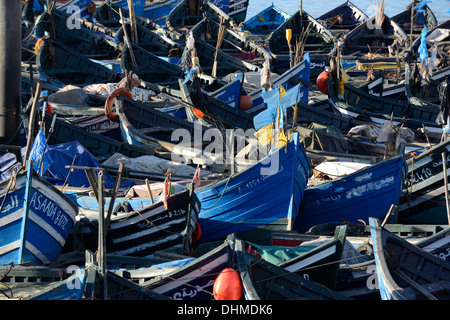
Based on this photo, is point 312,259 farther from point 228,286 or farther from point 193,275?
point 193,275

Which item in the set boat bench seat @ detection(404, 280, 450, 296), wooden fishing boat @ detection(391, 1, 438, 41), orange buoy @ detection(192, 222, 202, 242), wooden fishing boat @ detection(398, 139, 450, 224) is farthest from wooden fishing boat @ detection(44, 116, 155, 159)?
wooden fishing boat @ detection(391, 1, 438, 41)

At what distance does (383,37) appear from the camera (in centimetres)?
3362

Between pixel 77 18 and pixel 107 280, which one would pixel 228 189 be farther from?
pixel 77 18

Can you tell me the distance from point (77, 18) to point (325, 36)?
33.4 feet

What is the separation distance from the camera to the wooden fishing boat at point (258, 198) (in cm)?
1579

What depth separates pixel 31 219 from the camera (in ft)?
44.4

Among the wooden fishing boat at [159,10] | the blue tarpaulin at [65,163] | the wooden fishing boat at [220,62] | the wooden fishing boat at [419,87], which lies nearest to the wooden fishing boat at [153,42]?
the wooden fishing boat at [220,62]

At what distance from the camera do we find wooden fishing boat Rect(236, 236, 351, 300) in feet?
37.4

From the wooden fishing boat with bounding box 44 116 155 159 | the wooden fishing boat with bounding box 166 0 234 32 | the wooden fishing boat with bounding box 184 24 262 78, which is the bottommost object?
the wooden fishing boat with bounding box 44 116 155 159

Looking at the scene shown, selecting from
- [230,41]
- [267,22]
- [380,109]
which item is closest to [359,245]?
[380,109]

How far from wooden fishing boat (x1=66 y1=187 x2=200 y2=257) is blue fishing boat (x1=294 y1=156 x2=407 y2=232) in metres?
3.29

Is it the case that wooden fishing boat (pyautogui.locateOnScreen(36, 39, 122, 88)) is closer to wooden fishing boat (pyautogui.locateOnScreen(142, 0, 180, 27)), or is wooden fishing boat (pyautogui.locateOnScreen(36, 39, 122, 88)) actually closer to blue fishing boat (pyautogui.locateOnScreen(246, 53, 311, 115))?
blue fishing boat (pyautogui.locateOnScreen(246, 53, 311, 115))

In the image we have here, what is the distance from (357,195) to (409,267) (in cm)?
467

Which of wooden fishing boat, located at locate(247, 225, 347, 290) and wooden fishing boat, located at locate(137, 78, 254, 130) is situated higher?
wooden fishing boat, located at locate(137, 78, 254, 130)
